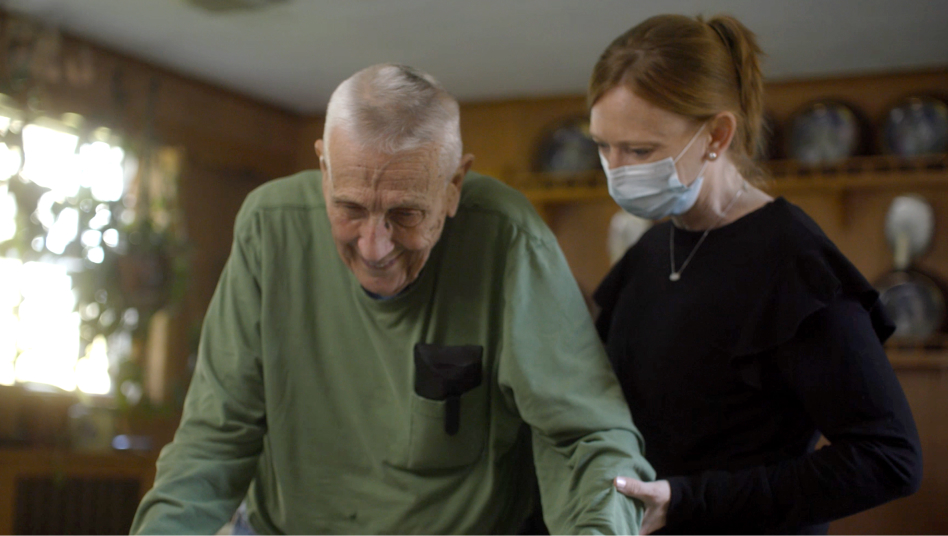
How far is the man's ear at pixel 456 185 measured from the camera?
3.89 feet

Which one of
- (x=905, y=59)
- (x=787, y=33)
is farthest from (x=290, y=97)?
(x=905, y=59)

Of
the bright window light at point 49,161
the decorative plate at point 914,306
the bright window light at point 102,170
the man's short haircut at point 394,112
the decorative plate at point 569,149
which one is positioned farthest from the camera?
the decorative plate at point 569,149

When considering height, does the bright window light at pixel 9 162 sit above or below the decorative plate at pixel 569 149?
below

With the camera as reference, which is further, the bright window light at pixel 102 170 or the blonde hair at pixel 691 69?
the bright window light at pixel 102 170

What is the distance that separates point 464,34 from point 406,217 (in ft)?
10.3

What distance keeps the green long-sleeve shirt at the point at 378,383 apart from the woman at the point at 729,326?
0.61 feet

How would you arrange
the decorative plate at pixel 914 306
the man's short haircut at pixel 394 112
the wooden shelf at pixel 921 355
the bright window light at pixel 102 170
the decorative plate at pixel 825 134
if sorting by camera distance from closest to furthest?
the man's short haircut at pixel 394 112
the wooden shelf at pixel 921 355
the bright window light at pixel 102 170
the decorative plate at pixel 914 306
the decorative plate at pixel 825 134

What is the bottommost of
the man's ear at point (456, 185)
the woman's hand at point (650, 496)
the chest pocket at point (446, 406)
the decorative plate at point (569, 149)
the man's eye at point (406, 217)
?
the woman's hand at point (650, 496)

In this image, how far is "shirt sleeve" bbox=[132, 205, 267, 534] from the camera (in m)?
1.16

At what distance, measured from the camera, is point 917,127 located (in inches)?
172

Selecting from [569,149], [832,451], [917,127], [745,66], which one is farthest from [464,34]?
[832,451]

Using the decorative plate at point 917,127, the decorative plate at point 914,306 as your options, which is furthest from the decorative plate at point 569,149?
the decorative plate at point 914,306

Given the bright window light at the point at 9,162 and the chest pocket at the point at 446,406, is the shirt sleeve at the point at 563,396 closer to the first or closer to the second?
the chest pocket at the point at 446,406

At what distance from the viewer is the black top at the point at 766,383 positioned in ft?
3.87
